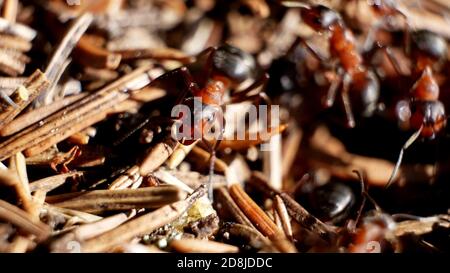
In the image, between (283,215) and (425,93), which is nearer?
(283,215)

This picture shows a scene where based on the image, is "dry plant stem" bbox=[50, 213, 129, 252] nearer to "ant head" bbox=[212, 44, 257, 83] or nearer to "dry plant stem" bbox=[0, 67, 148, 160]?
"dry plant stem" bbox=[0, 67, 148, 160]

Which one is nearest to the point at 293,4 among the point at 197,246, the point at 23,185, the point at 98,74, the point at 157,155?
the point at 98,74

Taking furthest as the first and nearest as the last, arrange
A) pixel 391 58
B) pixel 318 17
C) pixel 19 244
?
pixel 391 58 → pixel 318 17 → pixel 19 244

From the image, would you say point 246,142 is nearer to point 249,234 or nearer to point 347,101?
point 249,234
